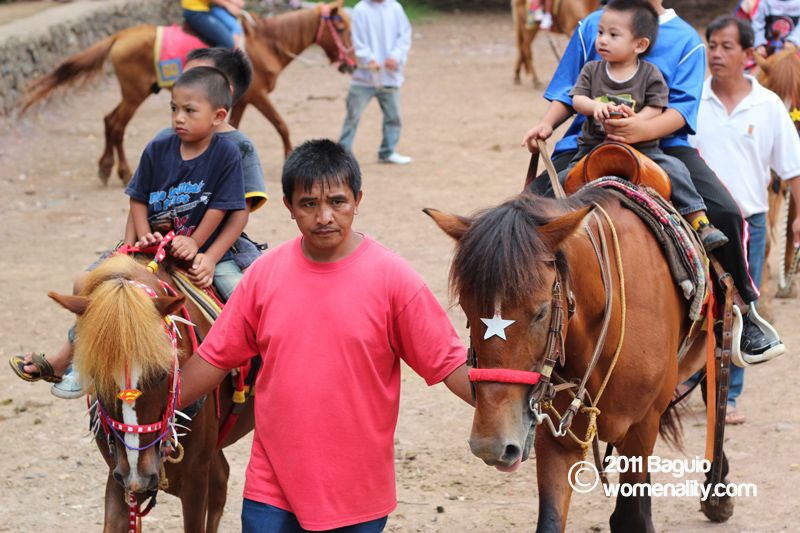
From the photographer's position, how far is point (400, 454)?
5.60 metres

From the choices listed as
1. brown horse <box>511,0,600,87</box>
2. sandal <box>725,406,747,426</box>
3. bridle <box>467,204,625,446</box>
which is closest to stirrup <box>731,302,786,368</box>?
bridle <box>467,204,625,446</box>

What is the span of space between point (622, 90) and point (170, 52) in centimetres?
723

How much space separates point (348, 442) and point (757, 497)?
8.75ft

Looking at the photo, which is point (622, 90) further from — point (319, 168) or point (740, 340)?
point (319, 168)

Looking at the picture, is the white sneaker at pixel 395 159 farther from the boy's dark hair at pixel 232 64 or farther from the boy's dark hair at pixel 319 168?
the boy's dark hair at pixel 319 168

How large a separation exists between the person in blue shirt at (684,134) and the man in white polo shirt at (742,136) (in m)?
1.06

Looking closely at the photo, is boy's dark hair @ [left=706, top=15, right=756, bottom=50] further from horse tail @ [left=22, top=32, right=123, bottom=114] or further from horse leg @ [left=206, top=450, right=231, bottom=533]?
horse tail @ [left=22, top=32, right=123, bottom=114]

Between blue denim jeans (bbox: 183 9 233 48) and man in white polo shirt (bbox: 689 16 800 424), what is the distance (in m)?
6.25

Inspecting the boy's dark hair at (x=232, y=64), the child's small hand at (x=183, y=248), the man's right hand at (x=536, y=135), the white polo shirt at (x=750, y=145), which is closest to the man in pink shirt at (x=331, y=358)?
the child's small hand at (x=183, y=248)

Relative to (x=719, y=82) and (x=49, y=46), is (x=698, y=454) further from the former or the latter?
(x=49, y=46)

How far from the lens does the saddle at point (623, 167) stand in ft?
13.5

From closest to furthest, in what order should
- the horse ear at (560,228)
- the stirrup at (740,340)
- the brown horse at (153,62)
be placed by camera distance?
the horse ear at (560,228)
the stirrup at (740,340)
the brown horse at (153,62)

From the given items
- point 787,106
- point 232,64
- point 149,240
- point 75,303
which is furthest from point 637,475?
point 787,106

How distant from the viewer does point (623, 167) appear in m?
4.17
